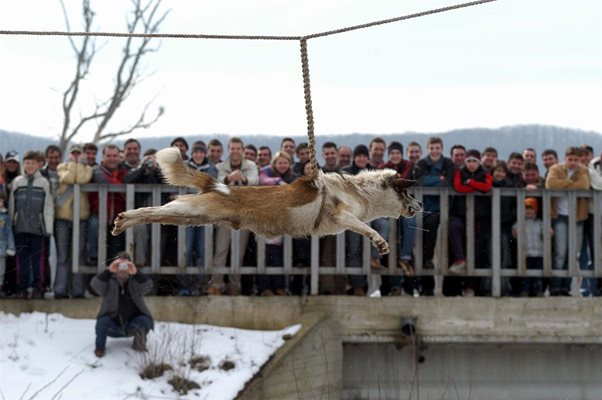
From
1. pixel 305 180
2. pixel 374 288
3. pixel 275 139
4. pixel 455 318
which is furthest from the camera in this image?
pixel 275 139

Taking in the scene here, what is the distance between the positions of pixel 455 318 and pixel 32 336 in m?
4.29

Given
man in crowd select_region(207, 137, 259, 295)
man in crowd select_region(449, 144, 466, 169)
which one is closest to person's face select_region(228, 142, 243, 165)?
man in crowd select_region(207, 137, 259, 295)

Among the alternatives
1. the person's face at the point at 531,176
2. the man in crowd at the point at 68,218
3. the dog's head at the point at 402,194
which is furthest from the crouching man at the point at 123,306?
the dog's head at the point at 402,194

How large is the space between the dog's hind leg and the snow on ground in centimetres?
579

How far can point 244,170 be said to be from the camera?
9.56 metres

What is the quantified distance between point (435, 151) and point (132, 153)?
9.82 feet

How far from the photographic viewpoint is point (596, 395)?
1091 centimetres

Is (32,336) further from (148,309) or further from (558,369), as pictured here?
(558,369)

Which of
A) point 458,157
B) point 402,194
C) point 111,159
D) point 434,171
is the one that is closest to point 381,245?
point 402,194

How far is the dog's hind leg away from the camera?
4.41m

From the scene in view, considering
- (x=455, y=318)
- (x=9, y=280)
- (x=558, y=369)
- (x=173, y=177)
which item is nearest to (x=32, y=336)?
(x=9, y=280)

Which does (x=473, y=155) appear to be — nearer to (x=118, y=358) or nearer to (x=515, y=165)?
(x=515, y=165)

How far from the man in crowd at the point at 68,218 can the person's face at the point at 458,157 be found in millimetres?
3613

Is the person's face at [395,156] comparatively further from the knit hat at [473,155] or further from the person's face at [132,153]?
the person's face at [132,153]
